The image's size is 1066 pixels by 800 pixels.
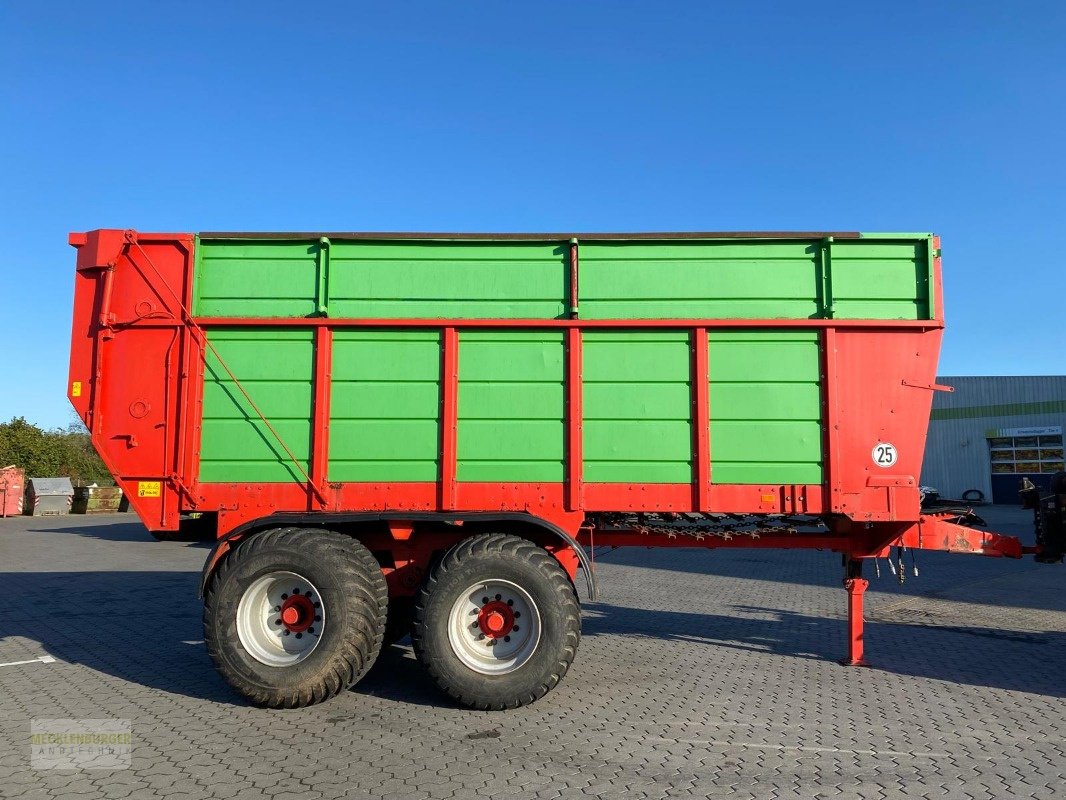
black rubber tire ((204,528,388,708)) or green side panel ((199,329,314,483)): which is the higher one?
green side panel ((199,329,314,483))

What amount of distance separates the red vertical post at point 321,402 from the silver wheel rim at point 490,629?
138 centimetres

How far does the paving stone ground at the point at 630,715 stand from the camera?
4.05 meters

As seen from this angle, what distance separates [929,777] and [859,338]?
3076 mm

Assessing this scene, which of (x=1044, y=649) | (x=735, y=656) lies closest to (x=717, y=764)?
(x=735, y=656)

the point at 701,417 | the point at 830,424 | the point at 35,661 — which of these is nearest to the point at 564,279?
the point at 701,417

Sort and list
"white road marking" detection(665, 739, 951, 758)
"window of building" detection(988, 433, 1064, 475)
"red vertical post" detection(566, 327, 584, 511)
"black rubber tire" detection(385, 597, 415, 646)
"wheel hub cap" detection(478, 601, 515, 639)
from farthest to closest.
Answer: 1. "window of building" detection(988, 433, 1064, 475)
2. "black rubber tire" detection(385, 597, 415, 646)
3. "red vertical post" detection(566, 327, 584, 511)
4. "wheel hub cap" detection(478, 601, 515, 639)
5. "white road marking" detection(665, 739, 951, 758)

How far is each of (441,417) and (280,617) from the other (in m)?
1.98

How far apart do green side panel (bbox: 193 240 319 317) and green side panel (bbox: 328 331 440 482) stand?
1.59 feet

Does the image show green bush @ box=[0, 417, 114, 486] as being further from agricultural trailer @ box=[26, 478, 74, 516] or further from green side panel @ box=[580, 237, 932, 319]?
green side panel @ box=[580, 237, 932, 319]

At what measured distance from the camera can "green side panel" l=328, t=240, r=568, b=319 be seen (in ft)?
18.7

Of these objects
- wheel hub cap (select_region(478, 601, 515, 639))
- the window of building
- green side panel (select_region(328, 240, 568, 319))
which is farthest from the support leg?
the window of building

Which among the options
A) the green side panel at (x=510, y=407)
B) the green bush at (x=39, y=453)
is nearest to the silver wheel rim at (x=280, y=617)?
the green side panel at (x=510, y=407)

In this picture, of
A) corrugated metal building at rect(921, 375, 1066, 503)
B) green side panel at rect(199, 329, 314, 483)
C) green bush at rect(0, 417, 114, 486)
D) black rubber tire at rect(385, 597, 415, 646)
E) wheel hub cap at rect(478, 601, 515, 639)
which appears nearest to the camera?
wheel hub cap at rect(478, 601, 515, 639)

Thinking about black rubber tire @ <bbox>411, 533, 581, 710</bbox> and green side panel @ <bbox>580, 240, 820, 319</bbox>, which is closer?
black rubber tire @ <bbox>411, 533, 581, 710</bbox>
